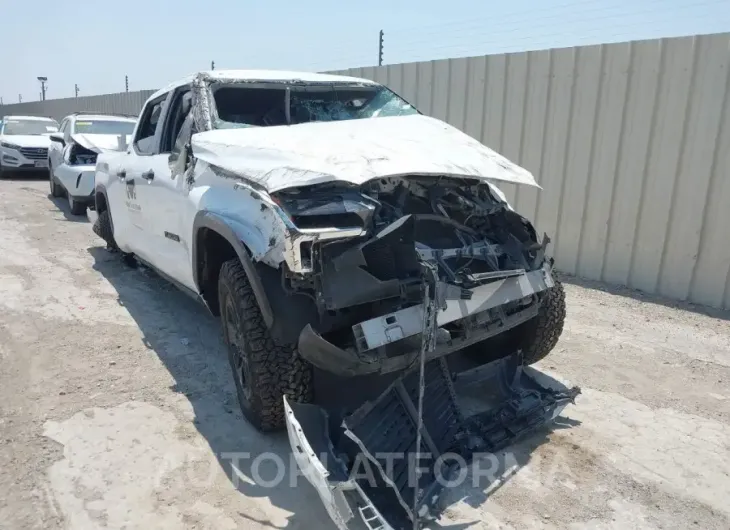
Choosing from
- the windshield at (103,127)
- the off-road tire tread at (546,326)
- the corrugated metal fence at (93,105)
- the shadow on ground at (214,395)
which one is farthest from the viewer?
the corrugated metal fence at (93,105)

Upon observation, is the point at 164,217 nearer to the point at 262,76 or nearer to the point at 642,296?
the point at 262,76

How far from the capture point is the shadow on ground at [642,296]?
5.38 m

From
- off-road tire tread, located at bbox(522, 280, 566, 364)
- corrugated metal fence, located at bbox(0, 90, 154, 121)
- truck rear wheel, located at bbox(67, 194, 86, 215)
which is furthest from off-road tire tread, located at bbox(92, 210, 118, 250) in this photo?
corrugated metal fence, located at bbox(0, 90, 154, 121)

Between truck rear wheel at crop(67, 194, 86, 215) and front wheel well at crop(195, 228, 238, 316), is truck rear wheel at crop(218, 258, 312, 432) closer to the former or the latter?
front wheel well at crop(195, 228, 238, 316)

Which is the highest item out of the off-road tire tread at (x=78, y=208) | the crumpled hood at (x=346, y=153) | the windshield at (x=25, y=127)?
the crumpled hood at (x=346, y=153)

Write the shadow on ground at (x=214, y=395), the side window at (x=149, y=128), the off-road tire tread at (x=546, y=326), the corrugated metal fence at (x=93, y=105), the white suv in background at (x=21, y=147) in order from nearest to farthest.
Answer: the shadow on ground at (x=214, y=395), the off-road tire tread at (x=546, y=326), the side window at (x=149, y=128), the white suv in background at (x=21, y=147), the corrugated metal fence at (x=93, y=105)

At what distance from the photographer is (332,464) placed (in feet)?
8.13

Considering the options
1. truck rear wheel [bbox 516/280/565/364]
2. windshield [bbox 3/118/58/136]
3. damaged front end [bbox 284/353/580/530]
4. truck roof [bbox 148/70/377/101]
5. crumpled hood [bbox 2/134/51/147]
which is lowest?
damaged front end [bbox 284/353/580/530]

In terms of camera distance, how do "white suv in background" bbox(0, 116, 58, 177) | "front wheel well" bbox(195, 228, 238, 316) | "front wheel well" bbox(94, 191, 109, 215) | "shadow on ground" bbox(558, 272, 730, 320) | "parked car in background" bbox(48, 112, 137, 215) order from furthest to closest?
"white suv in background" bbox(0, 116, 58, 177)
"parked car in background" bbox(48, 112, 137, 215)
"front wheel well" bbox(94, 191, 109, 215)
"shadow on ground" bbox(558, 272, 730, 320)
"front wheel well" bbox(195, 228, 238, 316)

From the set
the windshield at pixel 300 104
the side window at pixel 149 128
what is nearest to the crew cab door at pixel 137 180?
the side window at pixel 149 128

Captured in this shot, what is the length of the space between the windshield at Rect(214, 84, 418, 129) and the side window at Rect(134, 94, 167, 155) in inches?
34.5

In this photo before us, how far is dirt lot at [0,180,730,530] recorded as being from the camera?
255 centimetres

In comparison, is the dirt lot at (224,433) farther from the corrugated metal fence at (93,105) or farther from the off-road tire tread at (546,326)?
the corrugated metal fence at (93,105)

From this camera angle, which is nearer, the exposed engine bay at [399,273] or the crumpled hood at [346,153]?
the exposed engine bay at [399,273]
